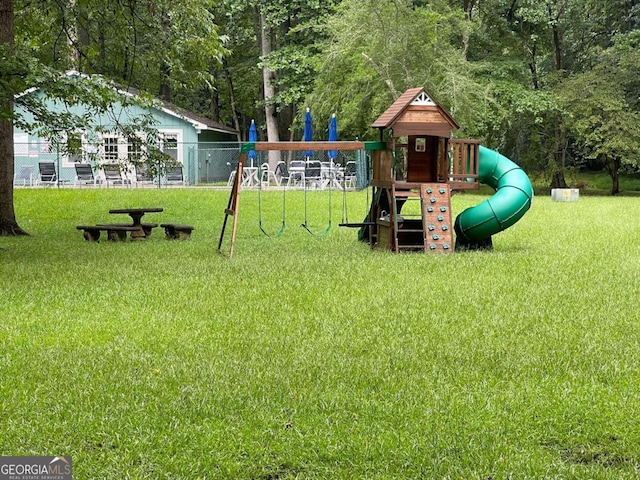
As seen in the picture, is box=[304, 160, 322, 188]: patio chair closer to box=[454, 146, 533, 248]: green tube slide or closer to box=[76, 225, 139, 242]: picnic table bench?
box=[76, 225, 139, 242]: picnic table bench

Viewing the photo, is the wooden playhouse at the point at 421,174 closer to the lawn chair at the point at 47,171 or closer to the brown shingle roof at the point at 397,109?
the brown shingle roof at the point at 397,109

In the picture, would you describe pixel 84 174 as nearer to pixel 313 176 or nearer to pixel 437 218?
pixel 313 176

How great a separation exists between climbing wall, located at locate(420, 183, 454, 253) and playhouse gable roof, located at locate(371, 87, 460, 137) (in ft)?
2.92

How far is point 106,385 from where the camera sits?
5.31 meters

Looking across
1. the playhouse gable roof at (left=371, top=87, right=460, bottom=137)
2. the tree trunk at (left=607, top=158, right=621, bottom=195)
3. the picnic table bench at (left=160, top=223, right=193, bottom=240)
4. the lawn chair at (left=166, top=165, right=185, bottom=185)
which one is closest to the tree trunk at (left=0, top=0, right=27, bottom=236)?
the picnic table bench at (left=160, top=223, right=193, bottom=240)

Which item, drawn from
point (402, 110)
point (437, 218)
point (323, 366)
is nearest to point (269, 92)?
point (402, 110)

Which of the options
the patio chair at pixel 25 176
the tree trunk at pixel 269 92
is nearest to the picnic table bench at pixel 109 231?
the patio chair at pixel 25 176

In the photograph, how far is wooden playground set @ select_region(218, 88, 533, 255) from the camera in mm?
13117

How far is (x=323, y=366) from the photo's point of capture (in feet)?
19.1

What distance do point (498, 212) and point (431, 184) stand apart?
45.6 inches

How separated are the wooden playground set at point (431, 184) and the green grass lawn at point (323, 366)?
1351mm

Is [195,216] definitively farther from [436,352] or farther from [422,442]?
[422,442]

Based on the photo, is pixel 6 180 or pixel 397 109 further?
pixel 6 180

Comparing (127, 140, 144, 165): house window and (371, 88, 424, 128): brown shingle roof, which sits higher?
(371, 88, 424, 128): brown shingle roof
